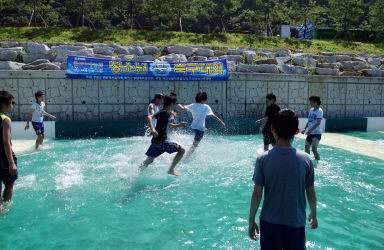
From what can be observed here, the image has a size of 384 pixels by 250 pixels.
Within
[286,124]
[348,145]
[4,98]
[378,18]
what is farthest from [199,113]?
[378,18]

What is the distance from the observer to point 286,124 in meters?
2.62

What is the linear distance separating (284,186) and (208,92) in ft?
38.9

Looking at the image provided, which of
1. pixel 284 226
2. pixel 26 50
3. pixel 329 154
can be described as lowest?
pixel 329 154

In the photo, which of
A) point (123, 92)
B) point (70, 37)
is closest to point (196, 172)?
point (123, 92)

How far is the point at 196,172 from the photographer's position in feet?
23.2

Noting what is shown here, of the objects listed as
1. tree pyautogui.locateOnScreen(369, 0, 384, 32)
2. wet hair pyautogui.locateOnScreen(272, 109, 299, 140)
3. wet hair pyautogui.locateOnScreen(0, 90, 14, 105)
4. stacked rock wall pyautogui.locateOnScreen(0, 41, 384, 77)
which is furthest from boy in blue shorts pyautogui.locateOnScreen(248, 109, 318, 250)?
tree pyautogui.locateOnScreen(369, 0, 384, 32)

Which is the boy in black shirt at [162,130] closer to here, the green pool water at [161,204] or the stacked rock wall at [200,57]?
the green pool water at [161,204]

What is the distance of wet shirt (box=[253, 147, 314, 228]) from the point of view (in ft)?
8.52

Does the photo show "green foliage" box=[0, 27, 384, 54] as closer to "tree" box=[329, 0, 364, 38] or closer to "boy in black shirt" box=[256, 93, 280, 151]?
"tree" box=[329, 0, 364, 38]

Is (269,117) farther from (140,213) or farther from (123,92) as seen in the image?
(123,92)

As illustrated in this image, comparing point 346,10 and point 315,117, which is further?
point 346,10

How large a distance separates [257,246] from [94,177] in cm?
405

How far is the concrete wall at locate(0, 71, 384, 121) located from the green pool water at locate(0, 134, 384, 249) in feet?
16.0

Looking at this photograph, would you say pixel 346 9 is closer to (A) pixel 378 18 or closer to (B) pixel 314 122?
(A) pixel 378 18
